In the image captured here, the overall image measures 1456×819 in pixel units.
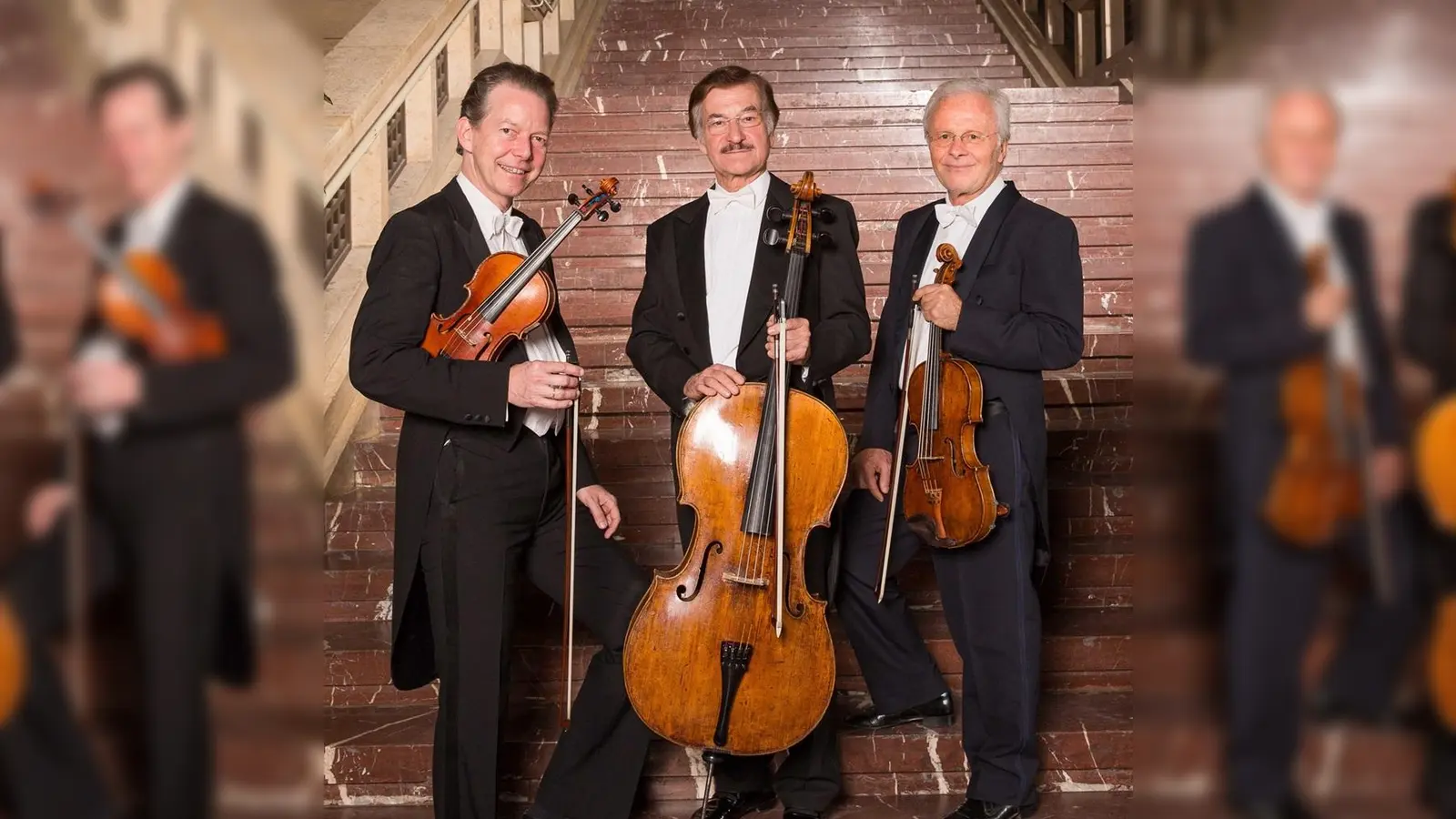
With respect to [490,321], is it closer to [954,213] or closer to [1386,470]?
[954,213]

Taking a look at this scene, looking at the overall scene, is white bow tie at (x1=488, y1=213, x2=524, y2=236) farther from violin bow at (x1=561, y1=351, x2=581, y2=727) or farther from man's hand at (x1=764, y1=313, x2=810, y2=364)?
man's hand at (x1=764, y1=313, x2=810, y2=364)

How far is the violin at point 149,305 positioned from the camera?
0.27 metres

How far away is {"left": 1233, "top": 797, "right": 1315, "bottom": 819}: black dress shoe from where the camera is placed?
0.96 feet

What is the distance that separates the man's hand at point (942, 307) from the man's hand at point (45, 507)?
2.47 meters

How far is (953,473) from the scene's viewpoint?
2.64m

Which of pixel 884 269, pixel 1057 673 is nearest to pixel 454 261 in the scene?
pixel 1057 673

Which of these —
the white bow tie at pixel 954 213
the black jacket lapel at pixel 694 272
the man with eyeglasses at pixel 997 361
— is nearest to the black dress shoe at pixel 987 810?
the man with eyeglasses at pixel 997 361

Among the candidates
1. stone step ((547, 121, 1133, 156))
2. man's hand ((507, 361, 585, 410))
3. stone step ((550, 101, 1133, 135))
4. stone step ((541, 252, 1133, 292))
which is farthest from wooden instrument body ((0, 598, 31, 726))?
stone step ((550, 101, 1133, 135))

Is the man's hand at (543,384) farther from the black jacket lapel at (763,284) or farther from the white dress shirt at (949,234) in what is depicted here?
the white dress shirt at (949,234)

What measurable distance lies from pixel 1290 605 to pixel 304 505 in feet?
0.74

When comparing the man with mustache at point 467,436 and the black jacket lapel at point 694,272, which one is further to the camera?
the black jacket lapel at point 694,272

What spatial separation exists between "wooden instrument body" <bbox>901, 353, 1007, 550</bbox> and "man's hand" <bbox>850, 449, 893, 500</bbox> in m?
0.24

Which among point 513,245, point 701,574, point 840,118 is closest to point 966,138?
point 513,245

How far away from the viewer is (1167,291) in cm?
31
